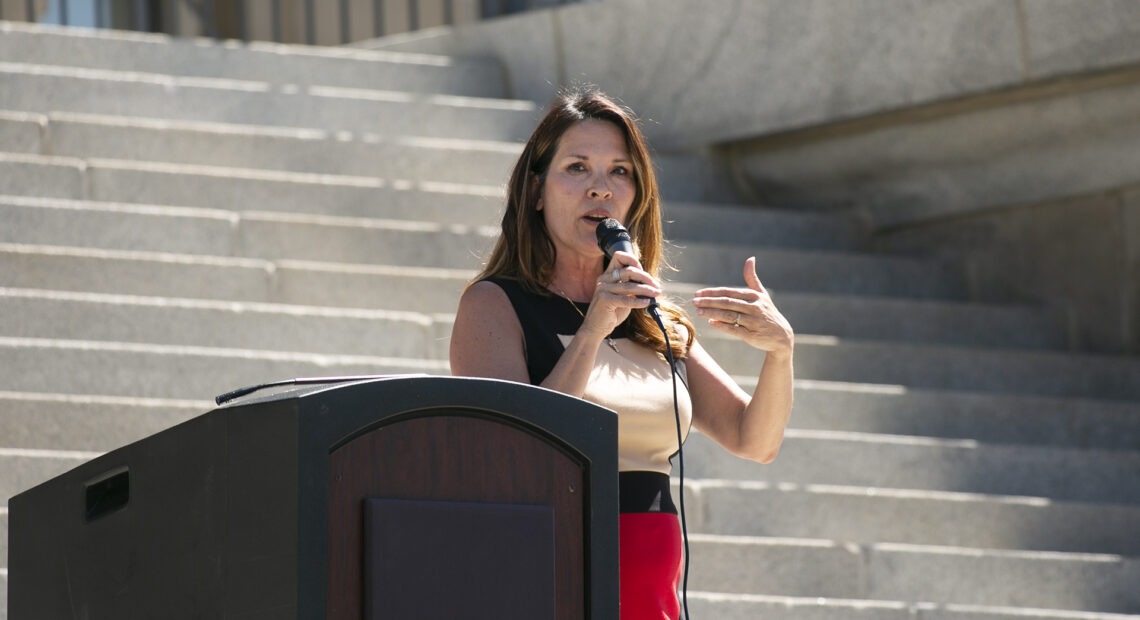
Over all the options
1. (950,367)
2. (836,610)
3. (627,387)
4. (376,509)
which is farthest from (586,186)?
(950,367)

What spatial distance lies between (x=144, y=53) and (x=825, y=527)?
307 centimetres

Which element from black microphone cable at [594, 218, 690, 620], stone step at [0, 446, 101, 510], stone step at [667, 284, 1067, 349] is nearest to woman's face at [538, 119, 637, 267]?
black microphone cable at [594, 218, 690, 620]

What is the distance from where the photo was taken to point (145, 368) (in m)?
4.57

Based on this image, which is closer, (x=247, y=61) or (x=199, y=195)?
(x=199, y=195)

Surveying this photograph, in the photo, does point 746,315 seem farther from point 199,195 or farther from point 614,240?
point 199,195

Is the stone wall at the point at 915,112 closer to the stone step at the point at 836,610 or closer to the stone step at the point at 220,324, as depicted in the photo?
the stone step at the point at 220,324

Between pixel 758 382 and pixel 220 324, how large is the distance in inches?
96.0

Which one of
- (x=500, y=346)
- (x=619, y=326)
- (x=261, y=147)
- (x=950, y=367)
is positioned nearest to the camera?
→ (x=500, y=346)

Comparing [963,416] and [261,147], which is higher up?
[261,147]

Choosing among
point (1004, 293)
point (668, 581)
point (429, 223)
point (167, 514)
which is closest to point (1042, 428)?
point (1004, 293)

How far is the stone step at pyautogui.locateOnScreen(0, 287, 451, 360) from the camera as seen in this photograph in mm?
4699

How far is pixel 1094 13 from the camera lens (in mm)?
5715

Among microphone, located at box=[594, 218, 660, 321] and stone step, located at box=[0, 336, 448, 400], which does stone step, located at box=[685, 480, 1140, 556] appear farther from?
microphone, located at box=[594, 218, 660, 321]

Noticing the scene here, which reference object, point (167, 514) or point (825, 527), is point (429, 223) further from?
point (167, 514)
